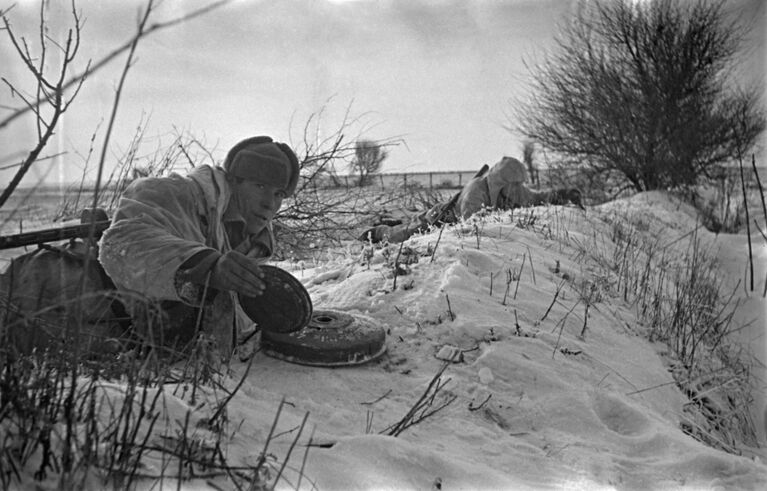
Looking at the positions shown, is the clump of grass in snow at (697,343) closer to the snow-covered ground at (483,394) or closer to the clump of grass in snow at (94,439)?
the snow-covered ground at (483,394)

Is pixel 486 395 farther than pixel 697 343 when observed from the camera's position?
No

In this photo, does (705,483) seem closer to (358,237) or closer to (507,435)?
(507,435)

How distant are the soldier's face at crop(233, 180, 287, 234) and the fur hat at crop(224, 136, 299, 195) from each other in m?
0.04

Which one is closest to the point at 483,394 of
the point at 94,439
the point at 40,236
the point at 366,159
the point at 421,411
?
the point at 421,411

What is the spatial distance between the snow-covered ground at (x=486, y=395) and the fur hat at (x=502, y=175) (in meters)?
4.91

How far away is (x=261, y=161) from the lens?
3.21 meters

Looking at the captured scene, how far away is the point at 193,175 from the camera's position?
3.11 metres

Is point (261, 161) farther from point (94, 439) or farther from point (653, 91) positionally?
point (653, 91)

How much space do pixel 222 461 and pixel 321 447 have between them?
17.4 inches

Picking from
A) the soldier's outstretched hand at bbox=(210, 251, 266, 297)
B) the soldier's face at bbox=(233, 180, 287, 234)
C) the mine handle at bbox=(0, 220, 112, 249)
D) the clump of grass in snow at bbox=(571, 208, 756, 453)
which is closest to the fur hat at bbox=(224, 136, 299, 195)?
the soldier's face at bbox=(233, 180, 287, 234)

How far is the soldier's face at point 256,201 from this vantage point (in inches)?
130

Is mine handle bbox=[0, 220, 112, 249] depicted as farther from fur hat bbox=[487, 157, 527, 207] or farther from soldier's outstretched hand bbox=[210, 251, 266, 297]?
fur hat bbox=[487, 157, 527, 207]

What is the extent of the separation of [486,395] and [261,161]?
1740 millimetres

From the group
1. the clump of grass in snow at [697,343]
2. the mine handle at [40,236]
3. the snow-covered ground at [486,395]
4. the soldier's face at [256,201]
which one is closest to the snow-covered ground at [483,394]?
the snow-covered ground at [486,395]
